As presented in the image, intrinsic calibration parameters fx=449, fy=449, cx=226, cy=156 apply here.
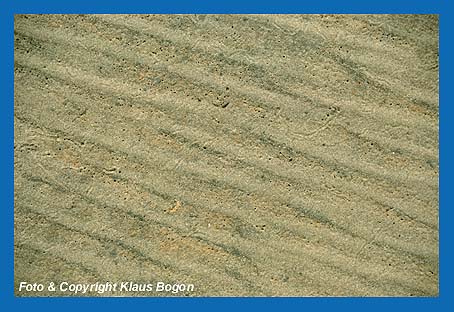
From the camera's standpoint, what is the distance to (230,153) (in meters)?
1.14

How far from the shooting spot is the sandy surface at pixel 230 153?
3.76 feet

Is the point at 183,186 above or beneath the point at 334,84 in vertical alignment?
beneath

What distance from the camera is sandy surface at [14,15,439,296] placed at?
1146mm

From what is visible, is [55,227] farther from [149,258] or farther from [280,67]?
[280,67]

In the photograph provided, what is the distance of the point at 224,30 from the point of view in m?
1.15

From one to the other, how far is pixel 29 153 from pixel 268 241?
653 mm

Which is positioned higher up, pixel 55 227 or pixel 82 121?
pixel 82 121

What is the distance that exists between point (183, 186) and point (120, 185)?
0.53 feet

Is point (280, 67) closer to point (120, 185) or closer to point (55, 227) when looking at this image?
point (120, 185)

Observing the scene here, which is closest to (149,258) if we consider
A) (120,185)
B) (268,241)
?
(120,185)

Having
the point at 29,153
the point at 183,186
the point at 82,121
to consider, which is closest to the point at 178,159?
the point at 183,186

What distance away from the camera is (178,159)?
1.15 meters

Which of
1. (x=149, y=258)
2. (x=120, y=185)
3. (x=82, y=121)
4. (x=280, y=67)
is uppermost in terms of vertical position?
(x=280, y=67)

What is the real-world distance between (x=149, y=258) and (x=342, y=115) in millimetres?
616
